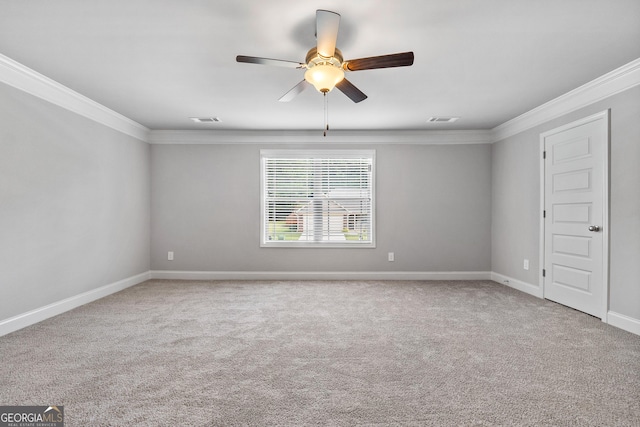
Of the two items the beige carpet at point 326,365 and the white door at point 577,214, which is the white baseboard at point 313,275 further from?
the white door at point 577,214

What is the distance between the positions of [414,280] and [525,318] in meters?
1.91

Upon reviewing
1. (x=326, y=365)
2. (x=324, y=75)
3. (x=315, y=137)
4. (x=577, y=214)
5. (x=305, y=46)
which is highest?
(x=305, y=46)

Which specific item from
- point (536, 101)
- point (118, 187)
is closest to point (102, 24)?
point (118, 187)

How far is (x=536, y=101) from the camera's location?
379 centimetres

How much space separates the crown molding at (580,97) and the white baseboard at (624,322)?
2.11m

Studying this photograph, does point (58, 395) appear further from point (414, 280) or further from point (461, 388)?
point (414, 280)

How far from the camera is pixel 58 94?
3.37 metres

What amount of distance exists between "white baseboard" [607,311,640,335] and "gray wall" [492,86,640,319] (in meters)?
0.04

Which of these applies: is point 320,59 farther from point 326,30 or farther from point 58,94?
point 58,94

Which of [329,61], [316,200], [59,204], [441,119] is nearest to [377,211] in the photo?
[316,200]

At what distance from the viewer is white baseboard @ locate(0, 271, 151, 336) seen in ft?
9.44

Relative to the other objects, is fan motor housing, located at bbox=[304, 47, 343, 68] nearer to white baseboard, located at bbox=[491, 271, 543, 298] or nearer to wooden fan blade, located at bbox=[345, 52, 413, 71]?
wooden fan blade, located at bbox=[345, 52, 413, 71]

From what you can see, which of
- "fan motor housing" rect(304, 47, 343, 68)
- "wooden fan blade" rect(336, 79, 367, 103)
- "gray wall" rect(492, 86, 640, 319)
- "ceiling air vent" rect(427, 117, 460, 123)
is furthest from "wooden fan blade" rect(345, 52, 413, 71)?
"ceiling air vent" rect(427, 117, 460, 123)

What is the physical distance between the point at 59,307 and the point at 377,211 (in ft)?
13.9
